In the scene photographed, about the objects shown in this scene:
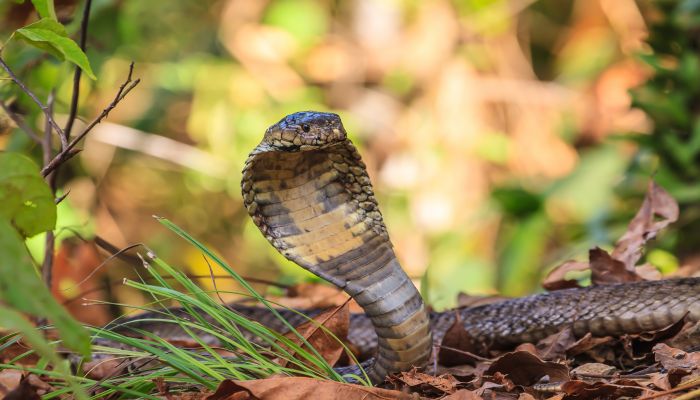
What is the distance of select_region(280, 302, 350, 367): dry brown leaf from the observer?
287cm

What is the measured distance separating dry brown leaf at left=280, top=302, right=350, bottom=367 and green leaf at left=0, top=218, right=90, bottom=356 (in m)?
1.21

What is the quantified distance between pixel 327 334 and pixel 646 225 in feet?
4.78

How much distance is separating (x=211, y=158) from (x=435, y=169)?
203cm

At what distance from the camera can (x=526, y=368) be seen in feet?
8.35

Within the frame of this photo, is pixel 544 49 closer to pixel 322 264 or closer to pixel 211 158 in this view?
pixel 211 158

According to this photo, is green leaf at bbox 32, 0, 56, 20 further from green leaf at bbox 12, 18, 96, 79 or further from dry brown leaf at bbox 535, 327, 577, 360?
dry brown leaf at bbox 535, 327, 577, 360

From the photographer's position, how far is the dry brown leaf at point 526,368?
8.18ft

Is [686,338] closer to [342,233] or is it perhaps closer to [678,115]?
[342,233]

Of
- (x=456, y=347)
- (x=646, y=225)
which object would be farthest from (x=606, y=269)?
(x=456, y=347)

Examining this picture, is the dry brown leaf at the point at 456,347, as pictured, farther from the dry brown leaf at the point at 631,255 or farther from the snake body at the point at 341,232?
the dry brown leaf at the point at 631,255

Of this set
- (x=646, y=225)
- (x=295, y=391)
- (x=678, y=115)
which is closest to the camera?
(x=295, y=391)

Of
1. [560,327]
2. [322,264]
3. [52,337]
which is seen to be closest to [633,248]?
[560,327]

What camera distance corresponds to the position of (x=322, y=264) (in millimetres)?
2564

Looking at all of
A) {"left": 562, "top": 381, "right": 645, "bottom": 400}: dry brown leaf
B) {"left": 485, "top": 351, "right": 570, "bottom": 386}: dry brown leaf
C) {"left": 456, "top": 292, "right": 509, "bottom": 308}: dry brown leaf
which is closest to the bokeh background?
{"left": 456, "top": 292, "right": 509, "bottom": 308}: dry brown leaf
